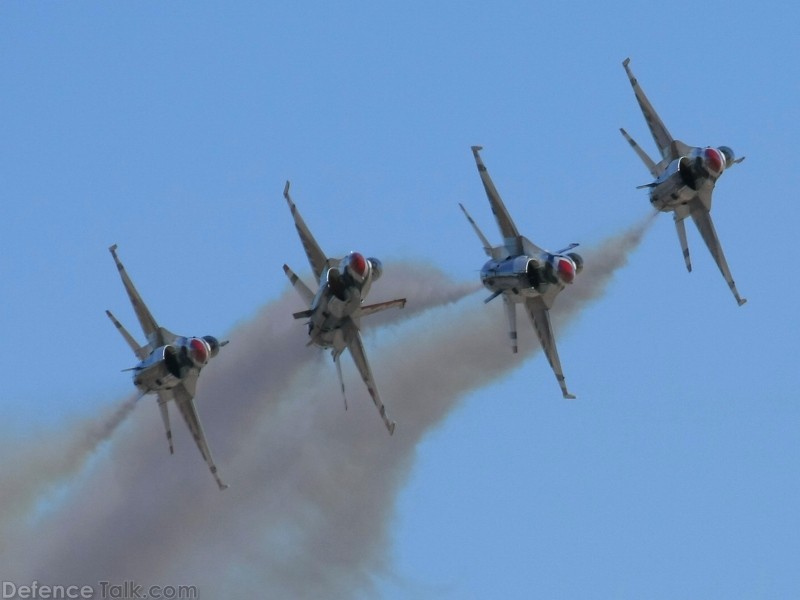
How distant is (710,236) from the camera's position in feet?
454

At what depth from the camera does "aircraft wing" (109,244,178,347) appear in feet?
432

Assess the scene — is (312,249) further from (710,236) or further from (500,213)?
(710,236)

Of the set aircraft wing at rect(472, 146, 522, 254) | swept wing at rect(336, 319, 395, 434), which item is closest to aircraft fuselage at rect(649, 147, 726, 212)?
aircraft wing at rect(472, 146, 522, 254)

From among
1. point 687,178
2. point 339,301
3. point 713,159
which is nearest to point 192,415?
point 339,301

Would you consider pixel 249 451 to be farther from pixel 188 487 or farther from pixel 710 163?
pixel 710 163

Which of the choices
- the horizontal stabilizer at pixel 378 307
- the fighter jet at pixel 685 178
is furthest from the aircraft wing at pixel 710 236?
the horizontal stabilizer at pixel 378 307

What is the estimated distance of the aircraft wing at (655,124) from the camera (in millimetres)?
137125

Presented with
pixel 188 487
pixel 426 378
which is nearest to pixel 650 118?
pixel 426 378

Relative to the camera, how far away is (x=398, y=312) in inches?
5507

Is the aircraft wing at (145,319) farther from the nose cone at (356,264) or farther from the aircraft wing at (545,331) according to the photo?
the aircraft wing at (545,331)

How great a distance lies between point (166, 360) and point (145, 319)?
235cm

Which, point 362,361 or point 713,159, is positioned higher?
point 713,159

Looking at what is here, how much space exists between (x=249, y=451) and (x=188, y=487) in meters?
2.72

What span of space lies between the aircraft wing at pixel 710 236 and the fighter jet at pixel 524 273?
302 inches
